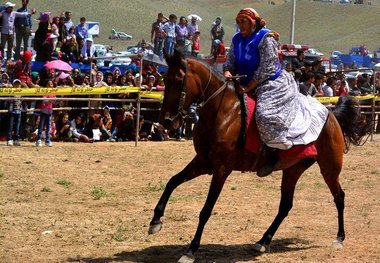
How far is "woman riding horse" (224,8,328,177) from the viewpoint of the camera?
8.64 meters

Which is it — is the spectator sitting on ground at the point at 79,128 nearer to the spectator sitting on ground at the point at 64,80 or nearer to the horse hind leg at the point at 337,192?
the spectator sitting on ground at the point at 64,80

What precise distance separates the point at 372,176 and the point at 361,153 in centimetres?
387

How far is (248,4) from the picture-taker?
83812 mm

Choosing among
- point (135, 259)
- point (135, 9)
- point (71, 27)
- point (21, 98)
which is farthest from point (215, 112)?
point (135, 9)

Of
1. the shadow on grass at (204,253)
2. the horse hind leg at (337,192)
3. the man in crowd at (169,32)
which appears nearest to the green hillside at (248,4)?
the man in crowd at (169,32)

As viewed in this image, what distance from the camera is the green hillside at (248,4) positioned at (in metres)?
58.2

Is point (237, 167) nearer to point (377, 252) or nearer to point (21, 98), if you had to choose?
point (377, 252)

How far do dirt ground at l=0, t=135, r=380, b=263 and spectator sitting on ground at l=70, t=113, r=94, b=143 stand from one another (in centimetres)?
145

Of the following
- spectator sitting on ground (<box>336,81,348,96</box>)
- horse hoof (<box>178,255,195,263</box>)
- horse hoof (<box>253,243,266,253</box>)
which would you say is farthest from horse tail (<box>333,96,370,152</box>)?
spectator sitting on ground (<box>336,81,348,96</box>)

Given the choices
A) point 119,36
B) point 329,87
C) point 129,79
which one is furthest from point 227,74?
point 119,36

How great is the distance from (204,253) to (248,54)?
212 cm

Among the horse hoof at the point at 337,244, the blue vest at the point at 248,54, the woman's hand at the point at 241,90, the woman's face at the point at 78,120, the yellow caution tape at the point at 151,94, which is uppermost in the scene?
the blue vest at the point at 248,54

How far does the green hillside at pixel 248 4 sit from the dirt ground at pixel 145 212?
36.0 meters

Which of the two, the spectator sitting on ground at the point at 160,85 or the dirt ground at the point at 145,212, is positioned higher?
the spectator sitting on ground at the point at 160,85
